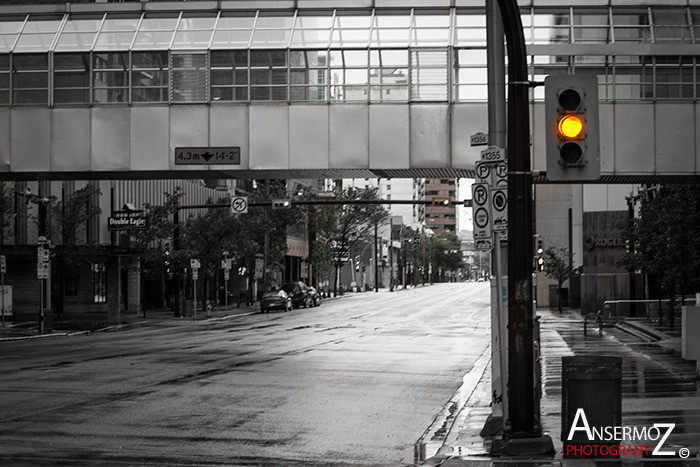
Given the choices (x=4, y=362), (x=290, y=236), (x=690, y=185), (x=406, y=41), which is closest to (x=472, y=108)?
(x=406, y=41)

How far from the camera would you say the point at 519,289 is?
1180 centimetres

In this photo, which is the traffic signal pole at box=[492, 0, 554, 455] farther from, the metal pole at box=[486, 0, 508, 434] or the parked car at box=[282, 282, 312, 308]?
the parked car at box=[282, 282, 312, 308]

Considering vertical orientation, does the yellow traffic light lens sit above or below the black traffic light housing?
below

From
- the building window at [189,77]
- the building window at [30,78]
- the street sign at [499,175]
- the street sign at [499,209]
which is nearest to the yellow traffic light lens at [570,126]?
the street sign at [499,209]

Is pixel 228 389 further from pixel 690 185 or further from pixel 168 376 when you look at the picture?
pixel 690 185

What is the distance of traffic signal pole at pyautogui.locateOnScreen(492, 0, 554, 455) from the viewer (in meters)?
11.8

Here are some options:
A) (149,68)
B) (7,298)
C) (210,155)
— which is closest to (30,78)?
(149,68)

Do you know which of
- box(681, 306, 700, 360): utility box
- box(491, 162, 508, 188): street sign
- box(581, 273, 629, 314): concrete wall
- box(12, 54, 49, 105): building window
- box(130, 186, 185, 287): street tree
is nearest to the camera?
box(491, 162, 508, 188): street sign

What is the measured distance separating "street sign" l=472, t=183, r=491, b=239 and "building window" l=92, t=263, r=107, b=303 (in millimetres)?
49856

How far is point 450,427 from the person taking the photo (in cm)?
1521

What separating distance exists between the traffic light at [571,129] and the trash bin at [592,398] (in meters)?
2.04

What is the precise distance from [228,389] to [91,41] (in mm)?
15673

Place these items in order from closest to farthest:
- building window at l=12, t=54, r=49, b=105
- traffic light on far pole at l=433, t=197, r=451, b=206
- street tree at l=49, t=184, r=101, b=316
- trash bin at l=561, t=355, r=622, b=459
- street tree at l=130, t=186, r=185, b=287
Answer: trash bin at l=561, t=355, r=622, b=459 < building window at l=12, t=54, r=49, b=105 < traffic light on far pole at l=433, t=197, r=451, b=206 < street tree at l=49, t=184, r=101, b=316 < street tree at l=130, t=186, r=185, b=287

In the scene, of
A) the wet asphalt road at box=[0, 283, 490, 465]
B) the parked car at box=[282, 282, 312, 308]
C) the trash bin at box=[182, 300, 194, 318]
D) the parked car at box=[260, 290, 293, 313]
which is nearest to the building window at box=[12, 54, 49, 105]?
the wet asphalt road at box=[0, 283, 490, 465]
